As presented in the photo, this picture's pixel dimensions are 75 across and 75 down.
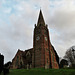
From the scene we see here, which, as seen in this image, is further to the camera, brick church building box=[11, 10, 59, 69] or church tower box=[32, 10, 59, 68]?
brick church building box=[11, 10, 59, 69]

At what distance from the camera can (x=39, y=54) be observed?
1730 inches

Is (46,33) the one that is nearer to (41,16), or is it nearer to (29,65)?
(41,16)

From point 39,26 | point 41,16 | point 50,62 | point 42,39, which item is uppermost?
point 41,16

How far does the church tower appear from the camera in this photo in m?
42.5

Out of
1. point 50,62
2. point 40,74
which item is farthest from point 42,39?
point 40,74

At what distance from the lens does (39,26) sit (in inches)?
1976

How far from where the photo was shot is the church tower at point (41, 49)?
139 ft

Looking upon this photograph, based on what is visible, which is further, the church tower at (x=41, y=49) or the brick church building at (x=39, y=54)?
the brick church building at (x=39, y=54)

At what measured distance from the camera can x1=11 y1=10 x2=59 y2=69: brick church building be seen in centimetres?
4292

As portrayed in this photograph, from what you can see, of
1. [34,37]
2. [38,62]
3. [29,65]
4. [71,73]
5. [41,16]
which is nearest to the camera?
[71,73]

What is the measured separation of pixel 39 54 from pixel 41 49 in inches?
83.2

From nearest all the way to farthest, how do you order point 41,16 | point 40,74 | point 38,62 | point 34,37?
point 40,74 → point 38,62 → point 34,37 → point 41,16

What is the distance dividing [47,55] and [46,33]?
10623 mm

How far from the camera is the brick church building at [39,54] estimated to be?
141 feet
